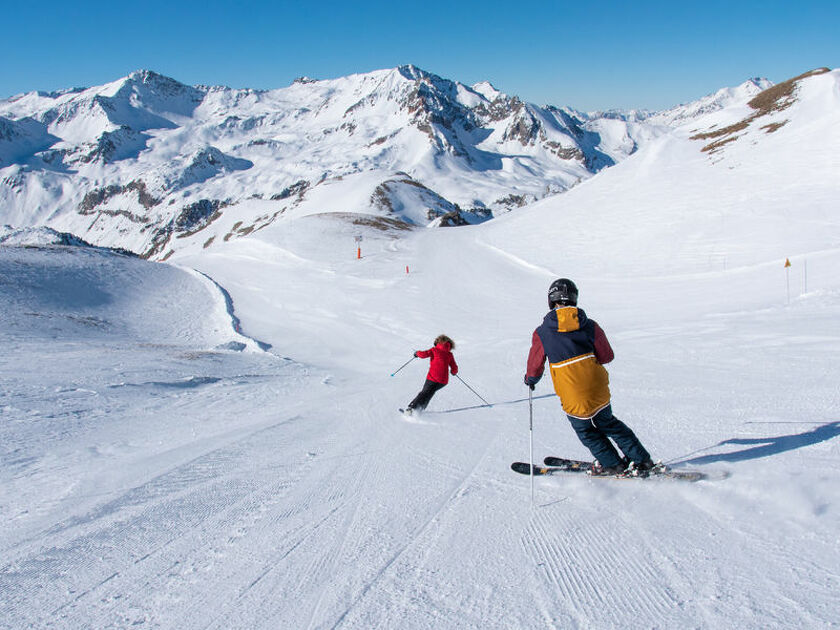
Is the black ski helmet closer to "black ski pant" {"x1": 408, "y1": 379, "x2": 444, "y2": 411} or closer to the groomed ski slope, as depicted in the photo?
the groomed ski slope

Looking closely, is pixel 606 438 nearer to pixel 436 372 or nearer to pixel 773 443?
pixel 773 443

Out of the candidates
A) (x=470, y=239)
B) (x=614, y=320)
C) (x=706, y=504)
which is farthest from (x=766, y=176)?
(x=706, y=504)

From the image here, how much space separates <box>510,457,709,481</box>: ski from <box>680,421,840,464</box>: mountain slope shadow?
62 centimetres

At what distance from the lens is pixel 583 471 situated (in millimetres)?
4926

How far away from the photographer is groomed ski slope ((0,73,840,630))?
3111mm

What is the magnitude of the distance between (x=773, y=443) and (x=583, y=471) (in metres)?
2.13

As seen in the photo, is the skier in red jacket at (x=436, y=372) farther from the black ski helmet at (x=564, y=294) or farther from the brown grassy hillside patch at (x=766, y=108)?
the brown grassy hillside patch at (x=766, y=108)

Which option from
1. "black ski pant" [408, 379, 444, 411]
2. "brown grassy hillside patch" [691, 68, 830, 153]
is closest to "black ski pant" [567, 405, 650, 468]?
"black ski pant" [408, 379, 444, 411]

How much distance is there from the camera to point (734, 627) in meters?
2.71

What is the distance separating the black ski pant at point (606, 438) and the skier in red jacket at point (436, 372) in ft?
12.3

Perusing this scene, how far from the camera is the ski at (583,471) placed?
4520mm

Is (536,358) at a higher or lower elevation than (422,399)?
higher

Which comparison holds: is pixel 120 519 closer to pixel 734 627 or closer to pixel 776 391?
pixel 734 627

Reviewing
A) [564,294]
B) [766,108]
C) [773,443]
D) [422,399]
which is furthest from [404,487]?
[766,108]
